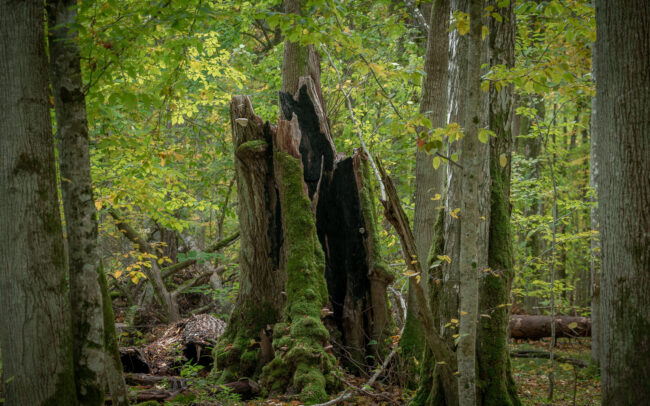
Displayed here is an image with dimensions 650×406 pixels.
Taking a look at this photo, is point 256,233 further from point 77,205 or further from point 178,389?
point 77,205

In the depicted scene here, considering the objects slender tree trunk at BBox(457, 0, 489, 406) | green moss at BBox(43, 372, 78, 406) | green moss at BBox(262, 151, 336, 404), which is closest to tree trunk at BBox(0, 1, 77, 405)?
green moss at BBox(43, 372, 78, 406)

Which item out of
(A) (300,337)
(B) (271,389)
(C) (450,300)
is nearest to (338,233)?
(A) (300,337)

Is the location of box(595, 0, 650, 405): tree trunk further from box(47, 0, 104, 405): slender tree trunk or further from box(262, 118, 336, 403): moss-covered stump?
box(47, 0, 104, 405): slender tree trunk

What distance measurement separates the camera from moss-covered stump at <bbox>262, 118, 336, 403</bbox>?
5.56m

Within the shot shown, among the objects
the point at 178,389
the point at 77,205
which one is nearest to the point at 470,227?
the point at 77,205

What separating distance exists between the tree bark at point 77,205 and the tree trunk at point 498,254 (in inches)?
139

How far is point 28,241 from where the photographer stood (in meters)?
3.91

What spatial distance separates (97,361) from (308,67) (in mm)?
6636

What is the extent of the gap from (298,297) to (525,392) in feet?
11.5

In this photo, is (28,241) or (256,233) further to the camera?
(256,233)

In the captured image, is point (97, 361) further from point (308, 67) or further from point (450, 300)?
point (308, 67)

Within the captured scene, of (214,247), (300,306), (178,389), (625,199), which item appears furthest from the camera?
(214,247)

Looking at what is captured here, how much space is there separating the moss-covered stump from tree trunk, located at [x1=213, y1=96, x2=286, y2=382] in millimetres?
200

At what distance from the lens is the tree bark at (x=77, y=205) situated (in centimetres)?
420
